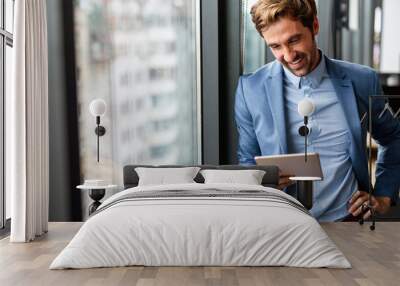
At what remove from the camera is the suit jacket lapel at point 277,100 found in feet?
22.4

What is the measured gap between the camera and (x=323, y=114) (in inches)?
266

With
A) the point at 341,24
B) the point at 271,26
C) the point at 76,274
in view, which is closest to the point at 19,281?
the point at 76,274

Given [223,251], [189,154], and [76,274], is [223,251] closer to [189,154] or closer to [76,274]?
A: [76,274]

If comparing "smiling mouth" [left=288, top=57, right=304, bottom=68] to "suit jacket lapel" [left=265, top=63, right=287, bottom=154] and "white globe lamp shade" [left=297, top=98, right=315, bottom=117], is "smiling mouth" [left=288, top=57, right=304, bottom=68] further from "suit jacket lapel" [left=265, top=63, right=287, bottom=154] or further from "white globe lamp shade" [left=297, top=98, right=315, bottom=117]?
"white globe lamp shade" [left=297, top=98, right=315, bottom=117]

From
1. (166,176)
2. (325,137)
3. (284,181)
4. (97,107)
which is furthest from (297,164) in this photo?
(97,107)

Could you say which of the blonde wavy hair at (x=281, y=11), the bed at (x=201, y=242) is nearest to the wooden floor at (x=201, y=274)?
the bed at (x=201, y=242)

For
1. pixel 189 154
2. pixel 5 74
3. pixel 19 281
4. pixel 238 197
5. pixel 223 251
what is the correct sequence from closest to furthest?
pixel 19 281
pixel 223 251
pixel 238 197
pixel 5 74
pixel 189 154

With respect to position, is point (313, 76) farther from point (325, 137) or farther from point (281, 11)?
point (281, 11)

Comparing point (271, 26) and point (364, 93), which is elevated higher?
point (271, 26)

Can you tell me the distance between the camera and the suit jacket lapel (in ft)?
22.4

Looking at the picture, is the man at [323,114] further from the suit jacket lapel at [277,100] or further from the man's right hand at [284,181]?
the man's right hand at [284,181]

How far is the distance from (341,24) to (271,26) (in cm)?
79

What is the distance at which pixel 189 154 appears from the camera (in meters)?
7.17

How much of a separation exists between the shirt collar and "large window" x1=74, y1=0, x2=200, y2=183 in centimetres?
111
